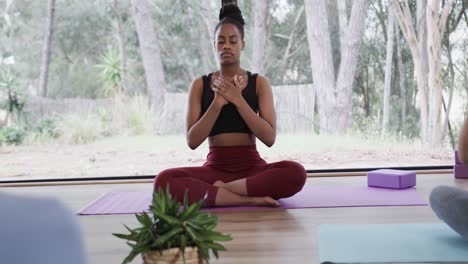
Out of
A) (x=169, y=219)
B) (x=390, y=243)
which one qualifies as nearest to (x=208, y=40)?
(x=390, y=243)

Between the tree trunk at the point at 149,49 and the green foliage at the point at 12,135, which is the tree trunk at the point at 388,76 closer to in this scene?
the tree trunk at the point at 149,49

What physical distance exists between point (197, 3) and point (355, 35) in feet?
5.17

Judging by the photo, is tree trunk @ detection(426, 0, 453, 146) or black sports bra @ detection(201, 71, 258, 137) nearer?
black sports bra @ detection(201, 71, 258, 137)

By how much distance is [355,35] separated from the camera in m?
5.66

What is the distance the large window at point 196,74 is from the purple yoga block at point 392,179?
1.69 meters

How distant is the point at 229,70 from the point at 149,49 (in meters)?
2.54

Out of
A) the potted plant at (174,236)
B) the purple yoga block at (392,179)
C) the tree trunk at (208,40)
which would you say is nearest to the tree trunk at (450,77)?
the purple yoga block at (392,179)

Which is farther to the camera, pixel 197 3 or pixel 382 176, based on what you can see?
pixel 197 3

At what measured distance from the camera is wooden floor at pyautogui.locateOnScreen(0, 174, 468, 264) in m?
2.28

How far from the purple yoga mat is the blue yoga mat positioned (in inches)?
25.1

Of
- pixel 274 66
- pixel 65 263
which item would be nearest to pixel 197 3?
pixel 274 66

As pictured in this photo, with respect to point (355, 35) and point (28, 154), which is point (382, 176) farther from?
point (28, 154)

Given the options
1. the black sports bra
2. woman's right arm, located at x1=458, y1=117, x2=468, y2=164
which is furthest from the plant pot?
the black sports bra

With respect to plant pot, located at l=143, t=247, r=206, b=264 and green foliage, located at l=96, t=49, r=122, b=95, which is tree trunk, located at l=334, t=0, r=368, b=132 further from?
plant pot, located at l=143, t=247, r=206, b=264
